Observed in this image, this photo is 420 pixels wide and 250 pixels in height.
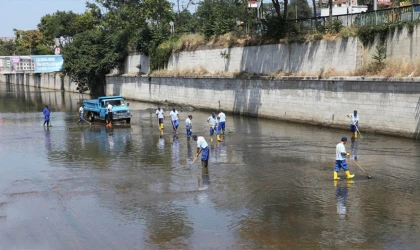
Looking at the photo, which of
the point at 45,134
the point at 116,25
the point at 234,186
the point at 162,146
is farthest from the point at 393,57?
the point at 116,25

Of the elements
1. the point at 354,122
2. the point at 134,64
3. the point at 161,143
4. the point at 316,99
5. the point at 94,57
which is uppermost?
the point at 94,57

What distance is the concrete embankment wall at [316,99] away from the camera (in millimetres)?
25891

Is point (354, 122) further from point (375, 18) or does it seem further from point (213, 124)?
point (375, 18)

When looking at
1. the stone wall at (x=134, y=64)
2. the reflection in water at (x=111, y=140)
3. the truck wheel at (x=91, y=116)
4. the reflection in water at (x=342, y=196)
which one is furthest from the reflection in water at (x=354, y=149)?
the stone wall at (x=134, y=64)

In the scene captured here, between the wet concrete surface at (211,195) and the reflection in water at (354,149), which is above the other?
the reflection in water at (354,149)

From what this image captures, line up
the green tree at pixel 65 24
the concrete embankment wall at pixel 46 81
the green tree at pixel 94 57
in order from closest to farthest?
the green tree at pixel 94 57
the concrete embankment wall at pixel 46 81
the green tree at pixel 65 24

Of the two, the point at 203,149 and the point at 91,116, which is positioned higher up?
the point at 91,116

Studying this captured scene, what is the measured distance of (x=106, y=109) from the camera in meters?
36.8

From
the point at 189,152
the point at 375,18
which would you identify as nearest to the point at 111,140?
the point at 189,152

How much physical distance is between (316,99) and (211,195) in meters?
18.1

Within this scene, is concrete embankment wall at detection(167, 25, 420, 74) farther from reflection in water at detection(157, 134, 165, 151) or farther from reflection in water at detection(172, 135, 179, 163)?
reflection in water at detection(157, 134, 165, 151)

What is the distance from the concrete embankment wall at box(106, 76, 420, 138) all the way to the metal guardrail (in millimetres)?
3993

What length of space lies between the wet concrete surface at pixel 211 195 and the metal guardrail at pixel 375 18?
23.1 feet

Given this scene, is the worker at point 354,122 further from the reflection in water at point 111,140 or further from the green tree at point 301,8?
the green tree at point 301,8
